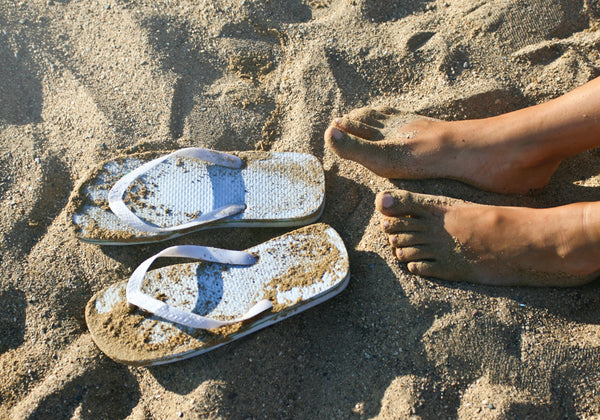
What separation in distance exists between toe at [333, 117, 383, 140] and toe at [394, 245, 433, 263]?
42cm

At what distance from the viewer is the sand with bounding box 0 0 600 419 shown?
128 cm

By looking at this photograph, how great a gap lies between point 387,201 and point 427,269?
9.5 inches

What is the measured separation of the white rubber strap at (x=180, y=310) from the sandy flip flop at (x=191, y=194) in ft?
0.38

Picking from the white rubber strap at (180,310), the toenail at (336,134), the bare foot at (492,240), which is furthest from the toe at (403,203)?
the white rubber strap at (180,310)

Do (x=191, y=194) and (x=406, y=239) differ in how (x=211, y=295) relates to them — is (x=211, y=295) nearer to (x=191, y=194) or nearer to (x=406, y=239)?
(x=191, y=194)

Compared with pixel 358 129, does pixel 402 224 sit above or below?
below

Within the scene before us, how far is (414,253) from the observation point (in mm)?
1440

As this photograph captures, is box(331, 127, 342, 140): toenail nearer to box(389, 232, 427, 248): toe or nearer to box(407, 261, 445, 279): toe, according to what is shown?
box(389, 232, 427, 248): toe

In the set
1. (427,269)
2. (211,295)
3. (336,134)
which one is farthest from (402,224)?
(211,295)

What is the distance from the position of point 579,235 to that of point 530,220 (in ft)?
0.44

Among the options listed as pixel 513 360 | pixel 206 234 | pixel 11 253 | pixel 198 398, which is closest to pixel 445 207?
pixel 513 360

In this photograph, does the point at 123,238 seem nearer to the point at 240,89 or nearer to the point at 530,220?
the point at 240,89

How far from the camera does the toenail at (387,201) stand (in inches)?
58.6

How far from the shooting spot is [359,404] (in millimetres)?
1274
